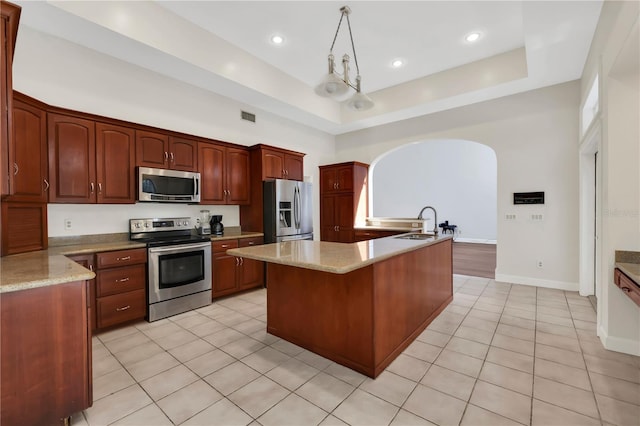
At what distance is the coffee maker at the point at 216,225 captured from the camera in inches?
167

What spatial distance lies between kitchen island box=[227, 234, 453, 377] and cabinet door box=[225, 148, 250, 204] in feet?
6.72

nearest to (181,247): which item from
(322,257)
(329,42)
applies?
(322,257)

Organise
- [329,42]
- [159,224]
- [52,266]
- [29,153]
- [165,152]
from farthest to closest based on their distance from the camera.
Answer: [329,42], [159,224], [165,152], [29,153], [52,266]

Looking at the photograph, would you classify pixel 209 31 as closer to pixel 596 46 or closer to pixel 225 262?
pixel 225 262

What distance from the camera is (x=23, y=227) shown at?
259 cm

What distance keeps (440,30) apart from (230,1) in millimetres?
2593

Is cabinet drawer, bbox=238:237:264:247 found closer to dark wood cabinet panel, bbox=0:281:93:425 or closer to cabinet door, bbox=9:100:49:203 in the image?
cabinet door, bbox=9:100:49:203

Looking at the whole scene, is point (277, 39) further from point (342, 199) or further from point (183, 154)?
point (342, 199)

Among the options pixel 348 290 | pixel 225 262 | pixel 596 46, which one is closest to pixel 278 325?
pixel 348 290

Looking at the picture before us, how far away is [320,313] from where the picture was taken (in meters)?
2.43

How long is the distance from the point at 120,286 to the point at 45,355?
1618 mm

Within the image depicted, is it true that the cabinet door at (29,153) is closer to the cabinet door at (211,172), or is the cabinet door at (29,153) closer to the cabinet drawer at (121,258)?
the cabinet drawer at (121,258)

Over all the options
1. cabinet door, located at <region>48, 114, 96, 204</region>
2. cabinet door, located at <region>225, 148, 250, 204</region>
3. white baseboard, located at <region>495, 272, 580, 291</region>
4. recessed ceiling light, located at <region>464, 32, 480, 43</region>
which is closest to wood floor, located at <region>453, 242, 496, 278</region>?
white baseboard, located at <region>495, 272, 580, 291</region>

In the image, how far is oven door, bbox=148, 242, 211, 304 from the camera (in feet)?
10.6
